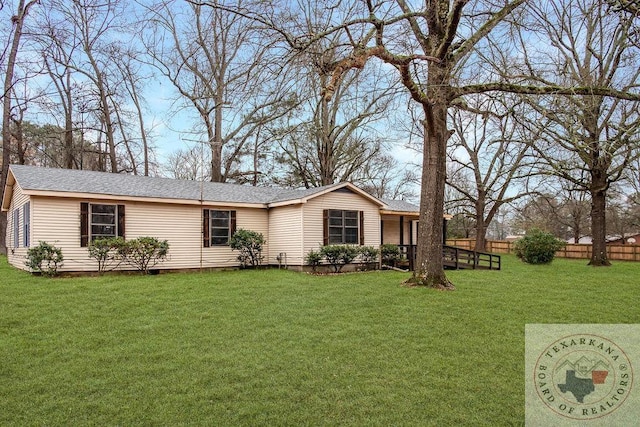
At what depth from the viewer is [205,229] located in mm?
13602

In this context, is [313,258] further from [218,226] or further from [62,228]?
[62,228]

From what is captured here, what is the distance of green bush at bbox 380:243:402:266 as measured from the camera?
14.9 m

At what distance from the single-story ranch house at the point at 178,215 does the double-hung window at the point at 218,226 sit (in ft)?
0.11

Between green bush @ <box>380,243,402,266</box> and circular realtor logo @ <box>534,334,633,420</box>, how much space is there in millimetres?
10585

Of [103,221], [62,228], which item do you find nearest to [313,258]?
[103,221]

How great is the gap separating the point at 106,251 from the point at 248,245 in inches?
168

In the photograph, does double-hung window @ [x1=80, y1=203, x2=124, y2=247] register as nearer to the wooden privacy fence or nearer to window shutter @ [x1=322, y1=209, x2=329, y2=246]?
window shutter @ [x1=322, y1=209, x2=329, y2=246]

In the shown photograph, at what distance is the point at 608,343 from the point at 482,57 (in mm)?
5207

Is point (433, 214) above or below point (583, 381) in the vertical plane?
above

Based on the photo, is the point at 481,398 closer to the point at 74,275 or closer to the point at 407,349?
the point at 407,349

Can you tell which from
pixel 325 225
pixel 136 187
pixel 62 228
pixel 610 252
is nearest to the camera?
pixel 62 228

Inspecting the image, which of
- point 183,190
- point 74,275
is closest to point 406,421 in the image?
point 74,275

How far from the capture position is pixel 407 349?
511cm

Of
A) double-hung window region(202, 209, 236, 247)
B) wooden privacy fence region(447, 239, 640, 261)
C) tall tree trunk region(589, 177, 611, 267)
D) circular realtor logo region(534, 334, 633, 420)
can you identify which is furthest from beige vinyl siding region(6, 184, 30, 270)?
wooden privacy fence region(447, 239, 640, 261)
